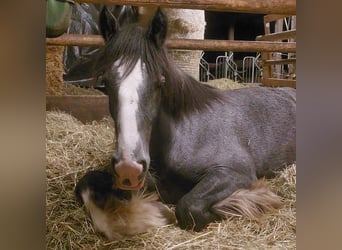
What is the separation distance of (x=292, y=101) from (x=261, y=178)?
0.26 meters

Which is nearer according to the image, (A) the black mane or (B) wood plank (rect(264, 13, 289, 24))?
(A) the black mane

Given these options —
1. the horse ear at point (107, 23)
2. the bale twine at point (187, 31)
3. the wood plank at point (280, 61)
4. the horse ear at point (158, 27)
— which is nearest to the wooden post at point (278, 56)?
the wood plank at point (280, 61)

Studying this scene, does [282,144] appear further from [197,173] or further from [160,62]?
[160,62]

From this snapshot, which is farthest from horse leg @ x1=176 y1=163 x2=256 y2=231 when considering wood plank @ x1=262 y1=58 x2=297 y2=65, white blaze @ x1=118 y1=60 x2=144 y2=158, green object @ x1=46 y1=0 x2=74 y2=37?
green object @ x1=46 y1=0 x2=74 y2=37

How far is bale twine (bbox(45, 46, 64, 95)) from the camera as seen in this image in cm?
135

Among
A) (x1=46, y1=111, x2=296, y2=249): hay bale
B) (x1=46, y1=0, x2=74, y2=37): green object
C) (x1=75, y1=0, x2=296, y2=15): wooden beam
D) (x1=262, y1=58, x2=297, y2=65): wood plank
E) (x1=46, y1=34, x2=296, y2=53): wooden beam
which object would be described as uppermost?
(x1=75, y1=0, x2=296, y2=15): wooden beam

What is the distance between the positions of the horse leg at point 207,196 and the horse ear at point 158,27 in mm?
412

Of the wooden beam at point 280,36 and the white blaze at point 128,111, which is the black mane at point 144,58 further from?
the wooden beam at point 280,36

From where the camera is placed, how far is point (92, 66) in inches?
52.5

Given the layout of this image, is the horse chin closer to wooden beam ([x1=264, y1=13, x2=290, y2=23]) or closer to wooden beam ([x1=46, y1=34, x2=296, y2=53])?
wooden beam ([x1=46, y1=34, x2=296, y2=53])

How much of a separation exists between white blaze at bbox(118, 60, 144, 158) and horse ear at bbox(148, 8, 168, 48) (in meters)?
0.12

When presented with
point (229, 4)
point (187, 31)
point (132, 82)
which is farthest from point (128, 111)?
point (229, 4)

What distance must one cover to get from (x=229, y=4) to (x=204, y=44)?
0.14 metres
